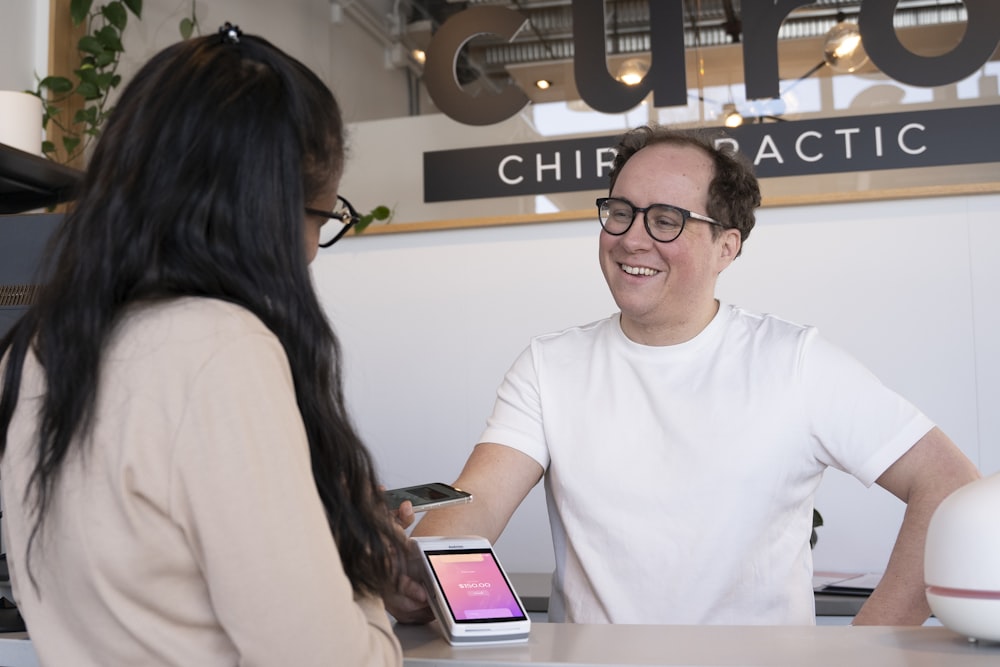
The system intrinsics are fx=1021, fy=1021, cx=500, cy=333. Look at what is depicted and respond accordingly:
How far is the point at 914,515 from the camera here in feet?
4.73

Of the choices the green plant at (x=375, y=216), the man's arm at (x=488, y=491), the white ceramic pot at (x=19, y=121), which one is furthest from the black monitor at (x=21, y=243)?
the green plant at (x=375, y=216)

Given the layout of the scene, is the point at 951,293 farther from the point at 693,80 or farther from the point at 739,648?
the point at 739,648

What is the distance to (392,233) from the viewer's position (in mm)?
3266

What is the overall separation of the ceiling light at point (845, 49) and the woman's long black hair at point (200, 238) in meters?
2.65

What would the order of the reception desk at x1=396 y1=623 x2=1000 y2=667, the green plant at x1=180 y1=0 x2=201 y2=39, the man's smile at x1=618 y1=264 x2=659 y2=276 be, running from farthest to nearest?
the green plant at x1=180 y1=0 x2=201 y2=39
the man's smile at x1=618 y1=264 x2=659 y2=276
the reception desk at x1=396 y1=623 x2=1000 y2=667

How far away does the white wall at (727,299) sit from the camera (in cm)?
283

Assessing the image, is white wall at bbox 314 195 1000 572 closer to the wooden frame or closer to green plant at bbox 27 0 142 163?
green plant at bbox 27 0 142 163

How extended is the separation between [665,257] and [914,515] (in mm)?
575

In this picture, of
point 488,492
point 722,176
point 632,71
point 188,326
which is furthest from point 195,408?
point 632,71

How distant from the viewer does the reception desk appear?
2.91ft

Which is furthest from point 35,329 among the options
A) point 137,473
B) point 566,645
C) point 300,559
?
point 566,645

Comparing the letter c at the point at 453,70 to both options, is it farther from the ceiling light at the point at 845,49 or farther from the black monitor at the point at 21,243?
the black monitor at the point at 21,243

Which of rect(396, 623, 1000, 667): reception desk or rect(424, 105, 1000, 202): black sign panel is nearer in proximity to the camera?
rect(396, 623, 1000, 667): reception desk

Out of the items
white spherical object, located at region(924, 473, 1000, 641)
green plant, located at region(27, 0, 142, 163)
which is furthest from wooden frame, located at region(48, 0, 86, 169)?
white spherical object, located at region(924, 473, 1000, 641)
